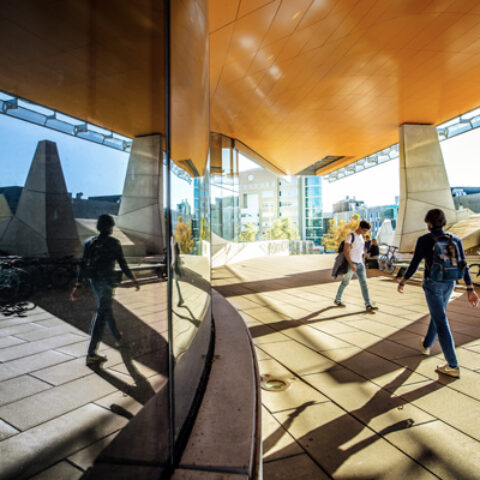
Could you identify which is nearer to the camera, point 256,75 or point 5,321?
point 5,321

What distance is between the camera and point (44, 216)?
29.5 inches

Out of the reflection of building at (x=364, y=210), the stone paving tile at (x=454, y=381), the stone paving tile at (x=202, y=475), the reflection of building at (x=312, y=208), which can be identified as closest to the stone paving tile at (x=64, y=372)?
the stone paving tile at (x=202, y=475)

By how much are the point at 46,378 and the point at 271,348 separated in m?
3.69

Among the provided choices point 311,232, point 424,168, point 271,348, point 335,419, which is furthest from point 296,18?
point 311,232

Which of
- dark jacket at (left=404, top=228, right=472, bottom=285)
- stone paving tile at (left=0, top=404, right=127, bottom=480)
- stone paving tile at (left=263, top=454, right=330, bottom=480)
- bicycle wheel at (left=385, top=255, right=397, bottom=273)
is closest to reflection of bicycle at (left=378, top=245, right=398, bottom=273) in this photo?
bicycle wheel at (left=385, top=255, right=397, bottom=273)

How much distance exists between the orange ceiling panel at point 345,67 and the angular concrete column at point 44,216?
7497 millimetres

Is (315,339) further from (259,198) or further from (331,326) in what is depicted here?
(259,198)

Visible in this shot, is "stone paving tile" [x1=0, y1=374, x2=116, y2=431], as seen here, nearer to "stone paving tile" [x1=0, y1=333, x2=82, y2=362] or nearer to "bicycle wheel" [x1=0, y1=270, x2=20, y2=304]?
"stone paving tile" [x1=0, y1=333, x2=82, y2=362]

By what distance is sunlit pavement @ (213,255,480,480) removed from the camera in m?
2.03

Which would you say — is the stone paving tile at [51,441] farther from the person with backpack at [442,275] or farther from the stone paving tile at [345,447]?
the person with backpack at [442,275]

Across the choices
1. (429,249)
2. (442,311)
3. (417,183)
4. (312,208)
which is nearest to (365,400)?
(442,311)

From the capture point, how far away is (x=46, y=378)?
74 centimetres

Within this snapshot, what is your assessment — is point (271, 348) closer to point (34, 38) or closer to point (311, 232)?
point (34, 38)

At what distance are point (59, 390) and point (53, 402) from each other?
1.1 inches
